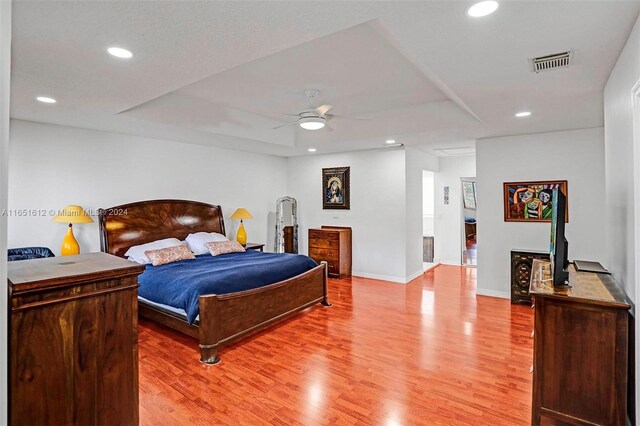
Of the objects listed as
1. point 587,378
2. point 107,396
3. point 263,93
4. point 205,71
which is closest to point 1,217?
point 107,396

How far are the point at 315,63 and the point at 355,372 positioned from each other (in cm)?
274

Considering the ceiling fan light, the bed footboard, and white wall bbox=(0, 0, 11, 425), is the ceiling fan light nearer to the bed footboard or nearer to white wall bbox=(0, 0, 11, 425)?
the bed footboard

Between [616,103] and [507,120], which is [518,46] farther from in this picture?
[507,120]

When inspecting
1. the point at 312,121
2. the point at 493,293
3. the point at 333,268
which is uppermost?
the point at 312,121

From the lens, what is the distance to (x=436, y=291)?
5582mm

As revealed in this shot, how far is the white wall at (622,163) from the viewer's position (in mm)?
2021

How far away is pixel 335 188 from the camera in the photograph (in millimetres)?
6961

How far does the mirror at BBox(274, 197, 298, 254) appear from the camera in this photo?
23.4 ft

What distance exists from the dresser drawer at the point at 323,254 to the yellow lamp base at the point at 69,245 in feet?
12.5

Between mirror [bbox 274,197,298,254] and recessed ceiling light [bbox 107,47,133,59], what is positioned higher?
recessed ceiling light [bbox 107,47,133,59]

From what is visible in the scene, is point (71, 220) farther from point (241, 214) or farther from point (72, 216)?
point (241, 214)

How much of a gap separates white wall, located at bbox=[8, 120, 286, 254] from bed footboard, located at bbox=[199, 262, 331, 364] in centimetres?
253

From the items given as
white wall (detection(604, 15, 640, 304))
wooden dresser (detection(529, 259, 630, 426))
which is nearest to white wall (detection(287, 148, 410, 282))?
white wall (detection(604, 15, 640, 304))

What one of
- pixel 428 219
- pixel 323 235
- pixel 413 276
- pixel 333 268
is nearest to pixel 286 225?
pixel 323 235
